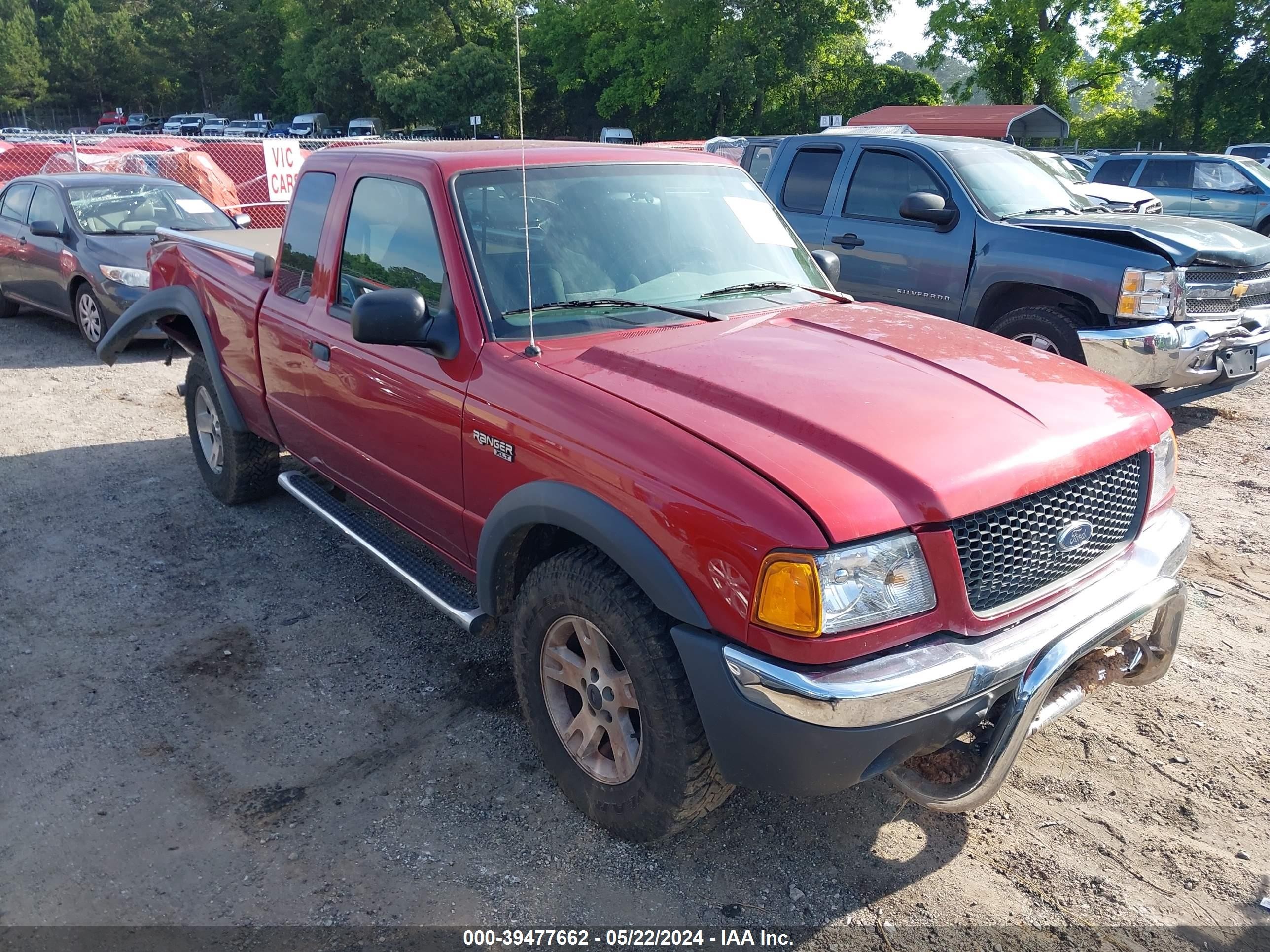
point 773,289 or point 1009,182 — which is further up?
point 1009,182

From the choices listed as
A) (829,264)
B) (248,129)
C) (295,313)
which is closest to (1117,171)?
(829,264)

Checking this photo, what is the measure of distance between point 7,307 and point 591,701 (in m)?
11.2

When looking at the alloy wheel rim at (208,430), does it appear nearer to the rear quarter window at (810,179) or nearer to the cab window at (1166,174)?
the rear quarter window at (810,179)

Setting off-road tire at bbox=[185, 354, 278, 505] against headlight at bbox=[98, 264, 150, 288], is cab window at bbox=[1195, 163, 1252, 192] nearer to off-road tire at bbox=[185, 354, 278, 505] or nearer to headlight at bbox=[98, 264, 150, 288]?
headlight at bbox=[98, 264, 150, 288]

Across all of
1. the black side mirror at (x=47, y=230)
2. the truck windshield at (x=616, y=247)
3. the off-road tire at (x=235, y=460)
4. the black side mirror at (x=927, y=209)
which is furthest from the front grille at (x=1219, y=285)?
the black side mirror at (x=47, y=230)

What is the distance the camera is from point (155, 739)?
137 inches

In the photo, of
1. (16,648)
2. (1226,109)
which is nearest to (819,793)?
(16,648)

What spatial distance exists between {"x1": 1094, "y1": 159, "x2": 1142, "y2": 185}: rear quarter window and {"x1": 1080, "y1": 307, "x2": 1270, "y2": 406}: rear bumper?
1222 cm

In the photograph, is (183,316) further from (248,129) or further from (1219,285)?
(248,129)

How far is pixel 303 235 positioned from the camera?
172 inches

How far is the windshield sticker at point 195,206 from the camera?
10.1 metres

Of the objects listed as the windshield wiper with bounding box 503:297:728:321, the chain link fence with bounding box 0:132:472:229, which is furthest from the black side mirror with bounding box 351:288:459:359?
the chain link fence with bounding box 0:132:472:229

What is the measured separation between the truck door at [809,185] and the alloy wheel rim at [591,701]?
5738mm

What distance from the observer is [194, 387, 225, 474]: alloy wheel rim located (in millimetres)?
5516
